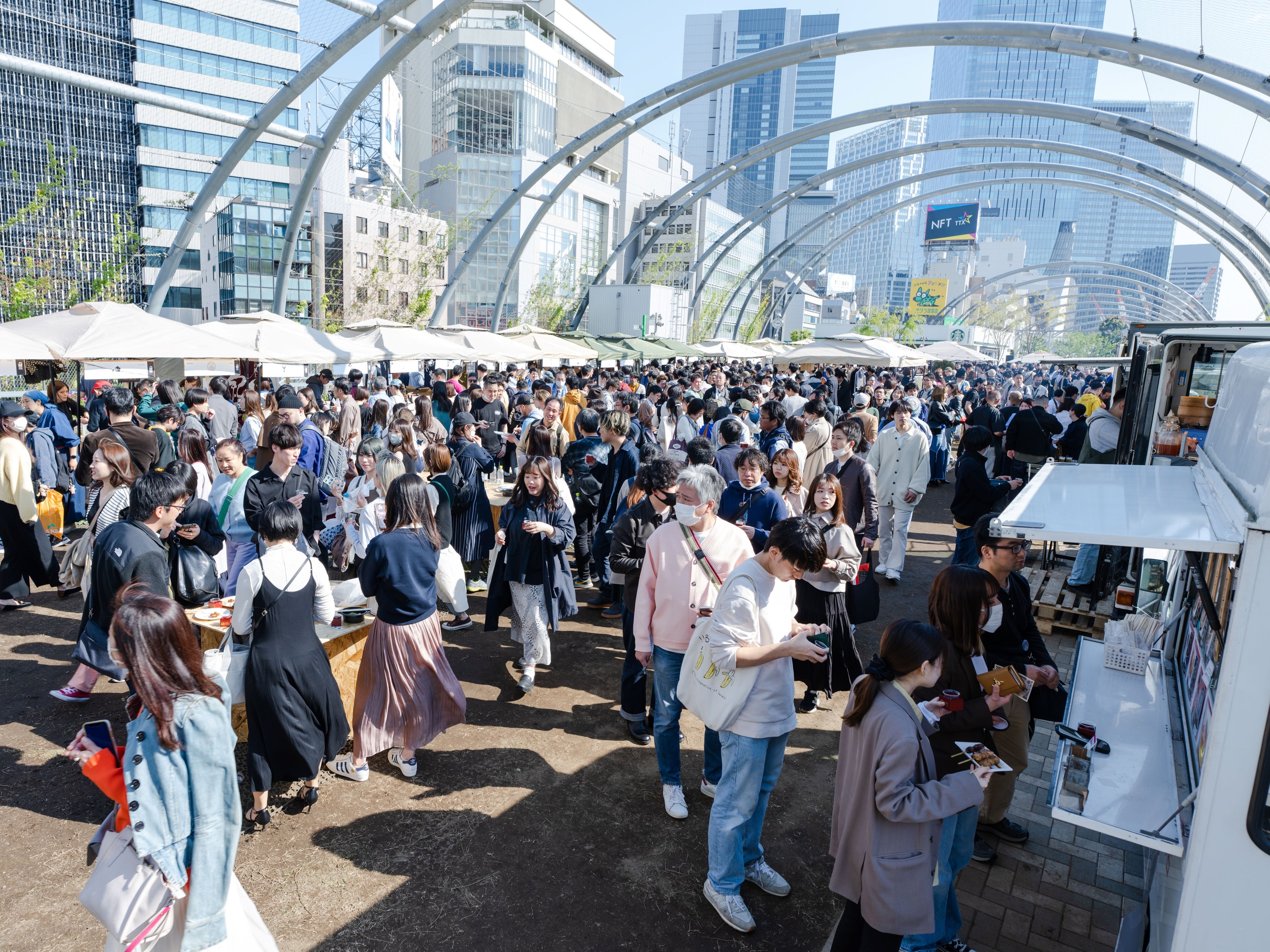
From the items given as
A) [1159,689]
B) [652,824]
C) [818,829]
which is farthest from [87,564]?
[1159,689]

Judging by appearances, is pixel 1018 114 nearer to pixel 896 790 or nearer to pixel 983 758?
pixel 983 758

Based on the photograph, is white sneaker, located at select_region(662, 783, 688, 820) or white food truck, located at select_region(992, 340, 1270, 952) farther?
white sneaker, located at select_region(662, 783, 688, 820)

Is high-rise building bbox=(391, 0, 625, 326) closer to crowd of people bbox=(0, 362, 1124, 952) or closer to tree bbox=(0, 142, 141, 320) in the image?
tree bbox=(0, 142, 141, 320)

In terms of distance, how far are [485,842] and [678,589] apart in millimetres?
1868

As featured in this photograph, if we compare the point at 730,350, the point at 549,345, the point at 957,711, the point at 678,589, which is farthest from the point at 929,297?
the point at 957,711

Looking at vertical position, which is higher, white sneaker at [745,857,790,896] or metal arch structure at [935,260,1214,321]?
metal arch structure at [935,260,1214,321]

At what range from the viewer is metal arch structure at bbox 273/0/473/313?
45.9 ft

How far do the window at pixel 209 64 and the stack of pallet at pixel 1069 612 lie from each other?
6152cm

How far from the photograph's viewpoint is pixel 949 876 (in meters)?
3.37

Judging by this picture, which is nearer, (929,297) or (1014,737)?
(1014,737)

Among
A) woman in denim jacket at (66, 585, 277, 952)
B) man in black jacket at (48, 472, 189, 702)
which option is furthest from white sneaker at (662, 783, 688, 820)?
man in black jacket at (48, 472, 189, 702)

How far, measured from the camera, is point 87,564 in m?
5.95

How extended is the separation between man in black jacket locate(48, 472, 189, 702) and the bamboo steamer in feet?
24.3

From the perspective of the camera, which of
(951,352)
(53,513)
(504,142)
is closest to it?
(53,513)
